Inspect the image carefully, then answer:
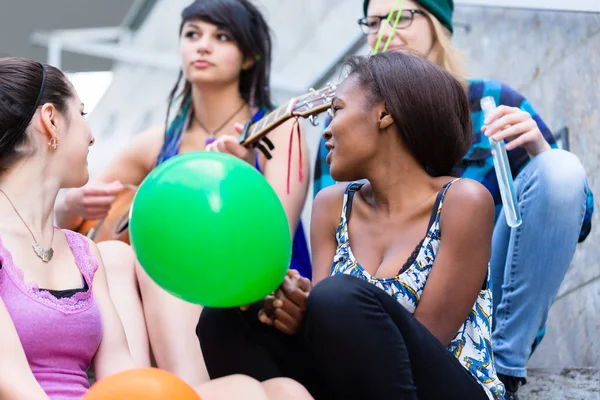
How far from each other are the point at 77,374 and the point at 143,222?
0.45m

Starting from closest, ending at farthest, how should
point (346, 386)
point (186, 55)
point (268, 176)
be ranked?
Answer: point (346, 386) < point (268, 176) < point (186, 55)

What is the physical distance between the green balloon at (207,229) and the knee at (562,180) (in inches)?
38.8

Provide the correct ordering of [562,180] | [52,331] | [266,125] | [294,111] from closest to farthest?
1. [52,331]
2. [562,180]
3. [294,111]
4. [266,125]

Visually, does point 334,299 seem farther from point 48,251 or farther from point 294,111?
point 294,111

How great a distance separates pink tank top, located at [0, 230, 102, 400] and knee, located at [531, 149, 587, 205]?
113cm

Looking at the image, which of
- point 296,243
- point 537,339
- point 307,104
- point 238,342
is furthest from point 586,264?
point 238,342

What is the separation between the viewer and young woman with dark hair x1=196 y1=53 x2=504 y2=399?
1.79m

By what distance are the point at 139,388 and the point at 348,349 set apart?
40 cm

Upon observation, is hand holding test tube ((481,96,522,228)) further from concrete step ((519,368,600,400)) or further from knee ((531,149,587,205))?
concrete step ((519,368,600,400))

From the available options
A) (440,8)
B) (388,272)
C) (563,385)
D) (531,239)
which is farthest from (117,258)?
(440,8)

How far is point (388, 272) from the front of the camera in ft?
6.75

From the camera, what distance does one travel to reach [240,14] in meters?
3.25

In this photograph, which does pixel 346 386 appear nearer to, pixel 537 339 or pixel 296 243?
pixel 537 339

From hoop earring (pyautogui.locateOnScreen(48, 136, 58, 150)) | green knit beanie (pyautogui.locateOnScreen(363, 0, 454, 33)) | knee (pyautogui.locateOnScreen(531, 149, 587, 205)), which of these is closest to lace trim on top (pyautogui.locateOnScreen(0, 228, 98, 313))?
hoop earring (pyautogui.locateOnScreen(48, 136, 58, 150))
